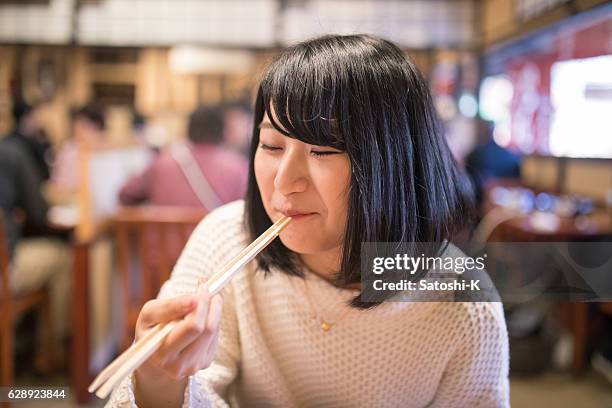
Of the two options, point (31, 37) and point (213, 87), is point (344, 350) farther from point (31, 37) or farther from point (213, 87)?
point (213, 87)

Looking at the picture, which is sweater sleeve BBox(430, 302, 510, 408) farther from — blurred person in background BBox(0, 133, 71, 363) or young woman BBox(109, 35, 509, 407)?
blurred person in background BBox(0, 133, 71, 363)

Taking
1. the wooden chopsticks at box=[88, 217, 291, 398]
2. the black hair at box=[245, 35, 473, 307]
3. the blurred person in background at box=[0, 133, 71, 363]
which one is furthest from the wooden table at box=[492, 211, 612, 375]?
the blurred person in background at box=[0, 133, 71, 363]

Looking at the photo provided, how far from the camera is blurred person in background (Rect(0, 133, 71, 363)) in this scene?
2188mm

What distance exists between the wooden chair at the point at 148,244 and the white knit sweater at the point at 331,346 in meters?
1.01

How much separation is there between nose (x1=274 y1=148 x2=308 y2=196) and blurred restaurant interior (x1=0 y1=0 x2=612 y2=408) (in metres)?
0.16

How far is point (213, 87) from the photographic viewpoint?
150 inches

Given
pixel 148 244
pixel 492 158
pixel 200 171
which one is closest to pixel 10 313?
pixel 148 244

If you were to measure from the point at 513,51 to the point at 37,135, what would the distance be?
3068mm

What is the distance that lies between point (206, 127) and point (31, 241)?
1.03m

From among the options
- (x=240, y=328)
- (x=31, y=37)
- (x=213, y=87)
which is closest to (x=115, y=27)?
(x=31, y=37)

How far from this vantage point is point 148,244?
6.03 feet

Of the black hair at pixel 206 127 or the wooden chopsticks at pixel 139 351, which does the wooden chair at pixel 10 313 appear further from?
the wooden chopsticks at pixel 139 351

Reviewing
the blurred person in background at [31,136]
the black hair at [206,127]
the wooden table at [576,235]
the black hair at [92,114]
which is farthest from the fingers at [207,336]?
the black hair at [92,114]

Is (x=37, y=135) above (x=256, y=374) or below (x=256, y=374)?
above
